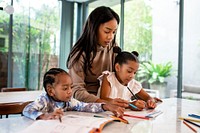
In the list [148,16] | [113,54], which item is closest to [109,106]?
[113,54]

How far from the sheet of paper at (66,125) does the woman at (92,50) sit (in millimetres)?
490

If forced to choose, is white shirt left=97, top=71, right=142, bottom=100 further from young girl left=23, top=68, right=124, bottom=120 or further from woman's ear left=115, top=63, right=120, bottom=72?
young girl left=23, top=68, right=124, bottom=120

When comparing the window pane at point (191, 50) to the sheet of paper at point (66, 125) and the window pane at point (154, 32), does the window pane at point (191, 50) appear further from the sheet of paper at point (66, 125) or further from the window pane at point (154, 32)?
the sheet of paper at point (66, 125)

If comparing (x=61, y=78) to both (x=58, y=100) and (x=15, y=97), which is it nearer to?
(x=58, y=100)

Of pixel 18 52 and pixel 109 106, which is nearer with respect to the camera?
pixel 109 106

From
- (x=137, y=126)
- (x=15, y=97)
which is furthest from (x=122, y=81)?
(x=15, y=97)

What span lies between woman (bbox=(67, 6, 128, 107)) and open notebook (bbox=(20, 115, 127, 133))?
491 mm

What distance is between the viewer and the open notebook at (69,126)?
0.74m

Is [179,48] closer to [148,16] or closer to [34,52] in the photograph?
[148,16]

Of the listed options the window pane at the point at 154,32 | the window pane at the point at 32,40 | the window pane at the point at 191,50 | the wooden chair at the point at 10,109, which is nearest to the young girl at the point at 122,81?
the wooden chair at the point at 10,109

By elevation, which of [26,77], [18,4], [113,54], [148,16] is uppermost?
[18,4]

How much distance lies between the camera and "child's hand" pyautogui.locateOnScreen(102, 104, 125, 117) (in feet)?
3.32

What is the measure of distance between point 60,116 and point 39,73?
4071mm

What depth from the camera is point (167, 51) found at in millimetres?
3746
